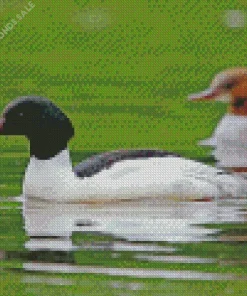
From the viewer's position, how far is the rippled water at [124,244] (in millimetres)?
7992

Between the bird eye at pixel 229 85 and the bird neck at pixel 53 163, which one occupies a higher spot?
the bird eye at pixel 229 85

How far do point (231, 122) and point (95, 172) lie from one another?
9.87 ft

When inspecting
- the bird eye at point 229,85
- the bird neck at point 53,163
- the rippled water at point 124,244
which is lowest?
the rippled water at point 124,244

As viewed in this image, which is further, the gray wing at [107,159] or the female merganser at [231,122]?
the female merganser at [231,122]

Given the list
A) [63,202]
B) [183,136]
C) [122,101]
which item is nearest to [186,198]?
[63,202]

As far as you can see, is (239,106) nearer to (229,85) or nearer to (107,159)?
(229,85)

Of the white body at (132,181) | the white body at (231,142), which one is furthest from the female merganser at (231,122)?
the white body at (132,181)

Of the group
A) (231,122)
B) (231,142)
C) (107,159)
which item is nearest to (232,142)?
(231,142)

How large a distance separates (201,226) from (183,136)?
4.32m

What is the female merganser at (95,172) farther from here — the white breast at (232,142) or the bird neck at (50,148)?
the white breast at (232,142)

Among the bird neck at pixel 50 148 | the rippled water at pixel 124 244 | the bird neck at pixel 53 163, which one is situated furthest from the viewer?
the bird neck at pixel 50 148

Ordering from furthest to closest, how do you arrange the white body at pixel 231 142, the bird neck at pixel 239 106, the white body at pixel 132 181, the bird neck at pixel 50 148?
1. the bird neck at pixel 239 106
2. the white body at pixel 231 142
3. the bird neck at pixel 50 148
4. the white body at pixel 132 181

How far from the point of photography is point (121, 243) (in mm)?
8898

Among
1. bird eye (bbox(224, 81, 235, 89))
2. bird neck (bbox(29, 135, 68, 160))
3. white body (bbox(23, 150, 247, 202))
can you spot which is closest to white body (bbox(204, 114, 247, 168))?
bird eye (bbox(224, 81, 235, 89))
